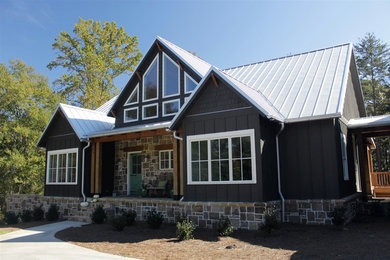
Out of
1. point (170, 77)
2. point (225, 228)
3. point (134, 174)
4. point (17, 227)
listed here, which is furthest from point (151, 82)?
point (225, 228)

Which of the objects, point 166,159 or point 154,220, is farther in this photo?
point 166,159

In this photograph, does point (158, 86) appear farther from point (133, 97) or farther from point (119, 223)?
point (119, 223)

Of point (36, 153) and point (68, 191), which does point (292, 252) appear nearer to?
point (68, 191)

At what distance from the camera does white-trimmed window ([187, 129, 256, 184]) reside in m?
9.48

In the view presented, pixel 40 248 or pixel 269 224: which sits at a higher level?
pixel 269 224

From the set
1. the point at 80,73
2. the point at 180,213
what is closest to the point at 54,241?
the point at 180,213

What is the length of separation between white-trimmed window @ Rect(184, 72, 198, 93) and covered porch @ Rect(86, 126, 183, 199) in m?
2.08

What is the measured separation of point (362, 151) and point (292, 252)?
6672mm

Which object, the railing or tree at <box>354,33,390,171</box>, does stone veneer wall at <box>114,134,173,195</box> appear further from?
tree at <box>354,33,390,171</box>

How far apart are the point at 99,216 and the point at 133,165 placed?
11.4 ft

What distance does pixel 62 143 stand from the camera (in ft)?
49.1

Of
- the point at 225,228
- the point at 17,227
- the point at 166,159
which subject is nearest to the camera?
the point at 225,228

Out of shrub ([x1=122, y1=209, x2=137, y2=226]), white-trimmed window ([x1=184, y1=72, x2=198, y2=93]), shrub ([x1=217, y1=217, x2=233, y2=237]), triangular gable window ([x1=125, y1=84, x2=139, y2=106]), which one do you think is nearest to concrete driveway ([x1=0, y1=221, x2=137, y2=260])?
shrub ([x1=122, y1=209, x2=137, y2=226])

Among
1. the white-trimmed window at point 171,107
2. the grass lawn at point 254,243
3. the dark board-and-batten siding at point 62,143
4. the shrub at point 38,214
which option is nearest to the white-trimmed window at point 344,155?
the grass lawn at point 254,243
